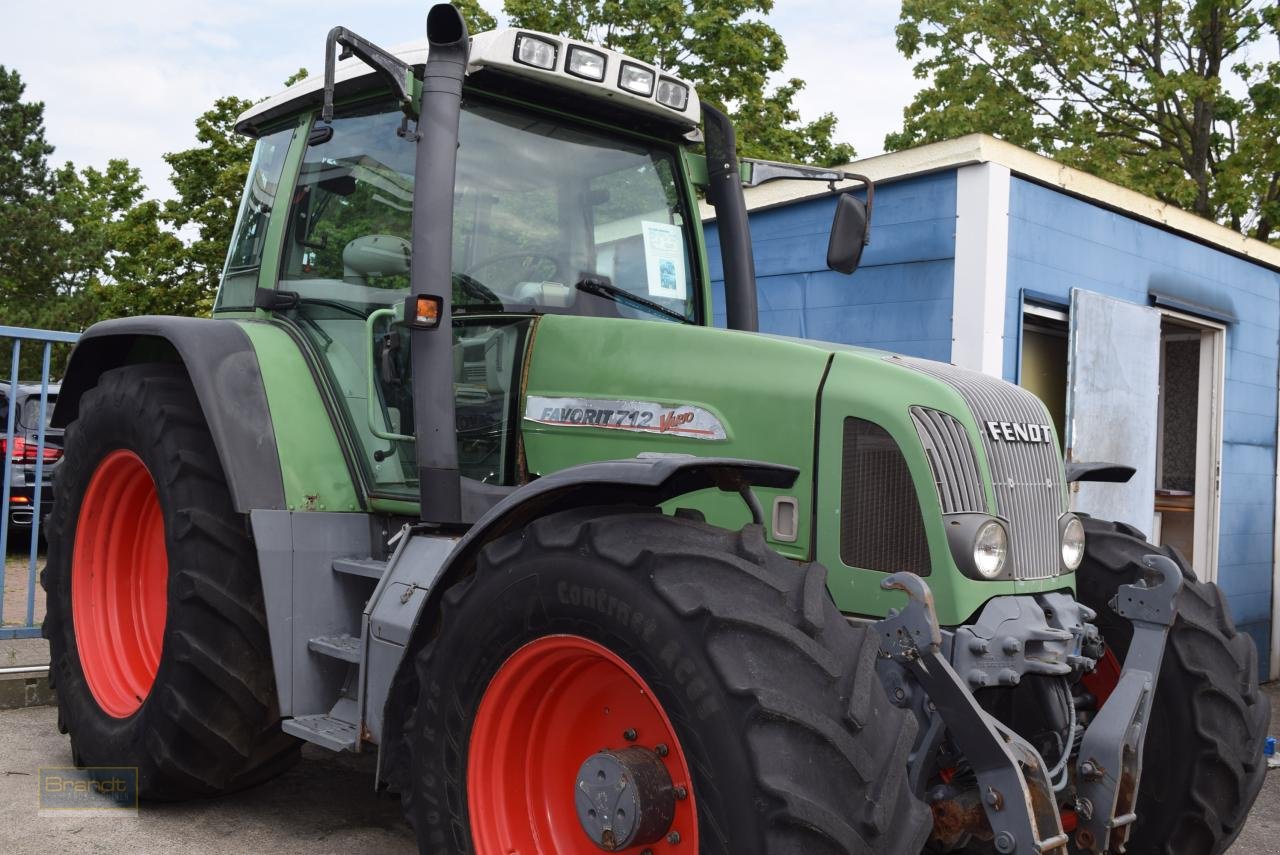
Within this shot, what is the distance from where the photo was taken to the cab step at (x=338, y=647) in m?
3.55

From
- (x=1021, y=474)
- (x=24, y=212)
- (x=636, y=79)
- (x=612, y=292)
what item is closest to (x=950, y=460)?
(x=1021, y=474)

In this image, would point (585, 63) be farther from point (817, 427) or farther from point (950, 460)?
point (950, 460)

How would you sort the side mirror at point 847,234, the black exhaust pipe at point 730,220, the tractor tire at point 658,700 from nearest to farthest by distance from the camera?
the tractor tire at point 658,700, the side mirror at point 847,234, the black exhaust pipe at point 730,220

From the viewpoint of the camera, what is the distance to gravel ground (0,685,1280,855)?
3.74m

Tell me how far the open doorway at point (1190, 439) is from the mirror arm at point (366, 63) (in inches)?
257

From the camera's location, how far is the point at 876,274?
23.3 feet

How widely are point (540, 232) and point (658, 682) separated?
183cm

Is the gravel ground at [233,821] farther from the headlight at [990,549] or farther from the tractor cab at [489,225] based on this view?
the headlight at [990,549]

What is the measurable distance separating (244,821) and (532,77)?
2722 mm

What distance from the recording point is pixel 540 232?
12.6ft

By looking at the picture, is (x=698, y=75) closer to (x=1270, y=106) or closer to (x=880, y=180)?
(x=1270, y=106)

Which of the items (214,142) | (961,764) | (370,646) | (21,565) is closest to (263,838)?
(370,646)

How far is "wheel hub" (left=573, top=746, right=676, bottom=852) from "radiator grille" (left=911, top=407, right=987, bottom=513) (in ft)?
3.35

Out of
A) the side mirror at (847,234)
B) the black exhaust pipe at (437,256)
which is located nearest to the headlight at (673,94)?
the side mirror at (847,234)
